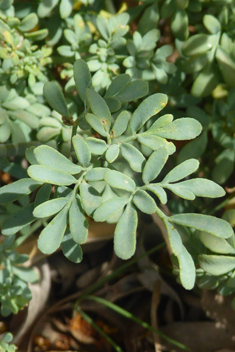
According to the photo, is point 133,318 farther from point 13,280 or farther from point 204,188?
point 204,188

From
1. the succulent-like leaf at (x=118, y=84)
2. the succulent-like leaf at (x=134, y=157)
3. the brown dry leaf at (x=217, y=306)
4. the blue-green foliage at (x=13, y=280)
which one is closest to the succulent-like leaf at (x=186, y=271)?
the succulent-like leaf at (x=134, y=157)

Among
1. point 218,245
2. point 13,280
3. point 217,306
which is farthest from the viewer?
point 217,306

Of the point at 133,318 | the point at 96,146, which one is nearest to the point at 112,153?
the point at 96,146

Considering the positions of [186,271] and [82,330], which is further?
[82,330]

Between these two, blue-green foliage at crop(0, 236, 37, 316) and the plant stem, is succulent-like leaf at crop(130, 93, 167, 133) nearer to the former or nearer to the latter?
blue-green foliage at crop(0, 236, 37, 316)

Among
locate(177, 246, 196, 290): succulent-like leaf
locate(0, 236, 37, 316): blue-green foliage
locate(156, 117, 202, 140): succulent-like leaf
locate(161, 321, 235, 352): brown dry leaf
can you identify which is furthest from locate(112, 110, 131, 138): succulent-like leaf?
locate(161, 321, 235, 352): brown dry leaf

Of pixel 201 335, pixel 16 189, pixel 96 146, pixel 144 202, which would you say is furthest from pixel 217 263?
pixel 201 335

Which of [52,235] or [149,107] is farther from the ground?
[149,107]

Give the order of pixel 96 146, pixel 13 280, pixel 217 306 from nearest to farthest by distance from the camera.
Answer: pixel 96 146, pixel 13 280, pixel 217 306

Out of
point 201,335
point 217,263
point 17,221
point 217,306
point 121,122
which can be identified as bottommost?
point 201,335

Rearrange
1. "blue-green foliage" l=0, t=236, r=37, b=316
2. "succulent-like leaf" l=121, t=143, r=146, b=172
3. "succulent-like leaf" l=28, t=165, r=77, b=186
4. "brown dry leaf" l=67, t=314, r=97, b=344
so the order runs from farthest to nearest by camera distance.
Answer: "brown dry leaf" l=67, t=314, r=97, b=344 → "blue-green foliage" l=0, t=236, r=37, b=316 → "succulent-like leaf" l=121, t=143, r=146, b=172 → "succulent-like leaf" l=28, t=165, r=77, b=186
